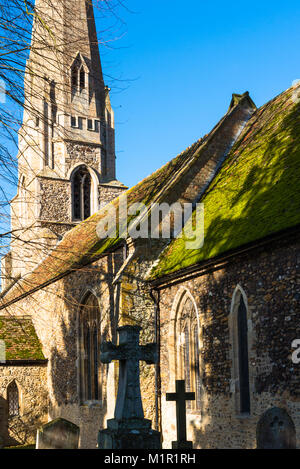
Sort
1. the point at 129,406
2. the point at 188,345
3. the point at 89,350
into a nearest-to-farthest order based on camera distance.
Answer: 1. the point at 129,406
2. the point at 188,345
3. the point at 89,350

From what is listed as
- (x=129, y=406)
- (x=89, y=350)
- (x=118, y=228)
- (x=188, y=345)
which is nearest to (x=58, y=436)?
(x=129, y=406)

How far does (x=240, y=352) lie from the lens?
11055 mm

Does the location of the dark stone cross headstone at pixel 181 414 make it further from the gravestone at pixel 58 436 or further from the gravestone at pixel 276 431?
the gravestone at pixel 58 436

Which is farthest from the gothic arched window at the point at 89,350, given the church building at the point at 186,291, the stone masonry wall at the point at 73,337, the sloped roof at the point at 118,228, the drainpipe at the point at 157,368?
the drainpipe at the point at 157,368

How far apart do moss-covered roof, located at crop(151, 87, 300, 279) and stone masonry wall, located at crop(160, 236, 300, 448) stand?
49 cm

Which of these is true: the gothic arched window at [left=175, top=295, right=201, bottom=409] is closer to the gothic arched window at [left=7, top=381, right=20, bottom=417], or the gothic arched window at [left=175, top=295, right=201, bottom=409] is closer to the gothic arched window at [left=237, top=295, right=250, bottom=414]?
the gothic arched window at [left=237, top=295, right=250, bottom=414]

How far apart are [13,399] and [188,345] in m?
10.3

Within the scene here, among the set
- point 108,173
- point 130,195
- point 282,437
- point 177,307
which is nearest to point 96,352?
point 177,307

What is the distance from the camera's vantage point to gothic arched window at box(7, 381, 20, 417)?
2048 cm

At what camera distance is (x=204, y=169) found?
1617 centimetres

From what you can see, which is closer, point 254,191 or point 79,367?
point 254,191

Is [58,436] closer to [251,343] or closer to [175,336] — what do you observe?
[251,343]

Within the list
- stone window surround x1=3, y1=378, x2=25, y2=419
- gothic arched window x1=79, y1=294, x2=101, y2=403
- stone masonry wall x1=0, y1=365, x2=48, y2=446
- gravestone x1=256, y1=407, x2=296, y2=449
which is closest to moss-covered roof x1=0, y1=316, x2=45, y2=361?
stone masonry wall x1=0, y1=365, x2=48, y2=446

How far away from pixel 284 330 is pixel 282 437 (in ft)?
6.99
